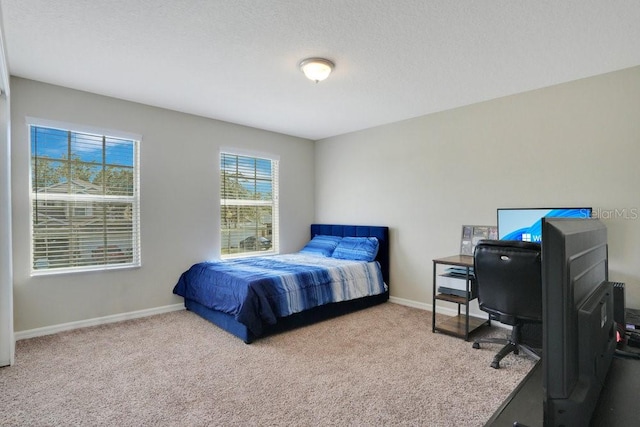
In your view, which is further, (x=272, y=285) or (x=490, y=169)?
(x=490, y=169)

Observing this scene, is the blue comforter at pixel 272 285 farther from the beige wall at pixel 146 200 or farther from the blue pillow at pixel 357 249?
the beige wall at pixel 146 200

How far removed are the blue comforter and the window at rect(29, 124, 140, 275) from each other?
0.87 m

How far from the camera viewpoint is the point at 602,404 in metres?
0.79

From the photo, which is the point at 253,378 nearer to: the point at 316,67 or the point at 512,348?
the point at 512,348

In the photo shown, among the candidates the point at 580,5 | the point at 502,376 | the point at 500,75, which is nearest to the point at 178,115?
the point at 500,75

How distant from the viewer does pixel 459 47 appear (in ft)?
8.20

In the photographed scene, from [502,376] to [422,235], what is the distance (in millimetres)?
1969

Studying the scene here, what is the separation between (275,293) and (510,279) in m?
1.99

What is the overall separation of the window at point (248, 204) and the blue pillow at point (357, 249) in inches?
41.8

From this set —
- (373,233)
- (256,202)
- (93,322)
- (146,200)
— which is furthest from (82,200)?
(373,233)

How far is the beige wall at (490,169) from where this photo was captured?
2848 millimetres

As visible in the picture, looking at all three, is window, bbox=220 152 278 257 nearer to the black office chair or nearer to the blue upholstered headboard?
the blue upholstered headboard

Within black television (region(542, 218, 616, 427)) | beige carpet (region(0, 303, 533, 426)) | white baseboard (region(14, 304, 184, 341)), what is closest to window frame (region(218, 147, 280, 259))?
white baseboard (region(14, 304, 184, 341))

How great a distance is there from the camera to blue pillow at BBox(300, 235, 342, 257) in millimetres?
4824
